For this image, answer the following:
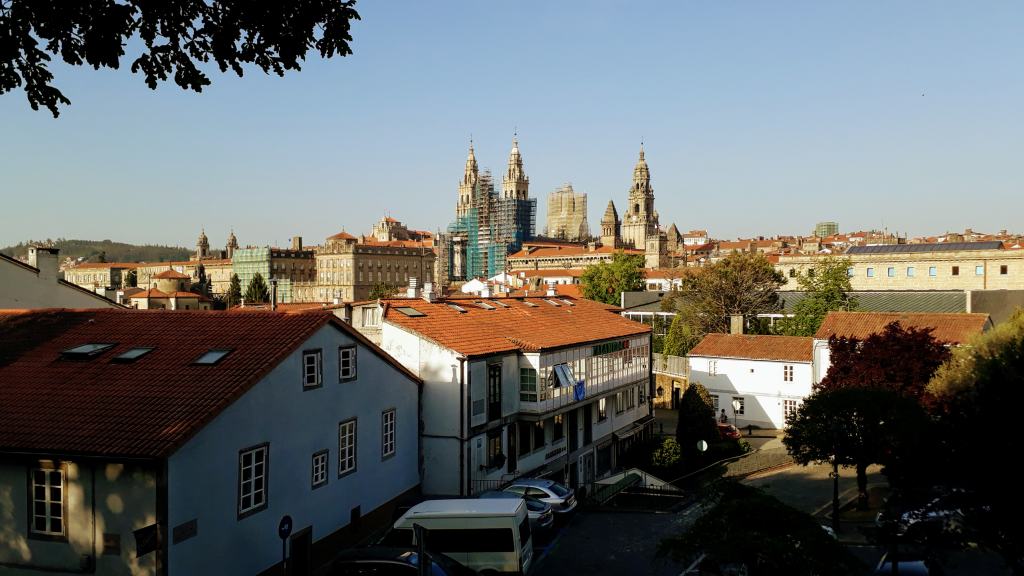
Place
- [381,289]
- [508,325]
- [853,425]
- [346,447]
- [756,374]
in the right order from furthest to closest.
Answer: [381,289] → [756,374] → [508,325] → [853,425] → [346,447]

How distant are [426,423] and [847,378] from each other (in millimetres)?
16644

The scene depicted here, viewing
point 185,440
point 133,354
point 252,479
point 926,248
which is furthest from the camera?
point 926,248

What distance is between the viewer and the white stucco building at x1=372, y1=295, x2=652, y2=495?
25078 millimetres

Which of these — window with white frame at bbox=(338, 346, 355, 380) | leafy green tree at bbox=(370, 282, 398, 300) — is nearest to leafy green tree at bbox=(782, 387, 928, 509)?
window with white frame at bbox=(338, 346, 355, 380)

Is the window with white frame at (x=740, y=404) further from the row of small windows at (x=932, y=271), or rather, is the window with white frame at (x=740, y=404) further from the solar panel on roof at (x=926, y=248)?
the solar panel on roof at (x=926, y=248)

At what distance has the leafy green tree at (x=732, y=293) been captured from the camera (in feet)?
218

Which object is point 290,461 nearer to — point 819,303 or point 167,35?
point 167,35

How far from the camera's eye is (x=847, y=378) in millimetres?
30516

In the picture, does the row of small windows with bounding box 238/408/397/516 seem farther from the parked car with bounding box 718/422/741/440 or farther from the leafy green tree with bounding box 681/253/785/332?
the leafy green tree with bounding box 681/253/785/332

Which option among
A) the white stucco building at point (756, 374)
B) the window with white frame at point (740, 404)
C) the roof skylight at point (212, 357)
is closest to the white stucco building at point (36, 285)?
the roof skylight at point (212, 357)

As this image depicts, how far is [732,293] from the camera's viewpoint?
66.7 meters

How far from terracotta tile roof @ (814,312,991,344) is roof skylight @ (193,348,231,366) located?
2784cm

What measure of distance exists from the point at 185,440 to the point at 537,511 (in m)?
10.4

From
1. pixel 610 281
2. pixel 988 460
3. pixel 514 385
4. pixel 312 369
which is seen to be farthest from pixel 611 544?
pixel 610 281
